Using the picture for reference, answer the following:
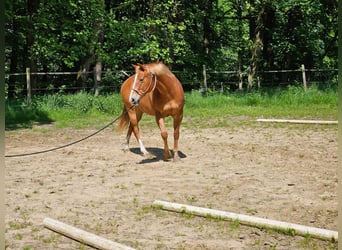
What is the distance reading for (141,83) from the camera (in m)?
7.30

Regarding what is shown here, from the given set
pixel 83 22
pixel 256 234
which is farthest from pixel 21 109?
pixel 256 234

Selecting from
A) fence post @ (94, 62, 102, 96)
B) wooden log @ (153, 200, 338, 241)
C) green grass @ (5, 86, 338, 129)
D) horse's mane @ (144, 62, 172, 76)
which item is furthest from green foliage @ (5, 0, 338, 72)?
wooden log @ (153, 200, 338, 241)

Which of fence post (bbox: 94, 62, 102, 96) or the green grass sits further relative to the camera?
fence post (bbox: 94, 62, 102, 96)

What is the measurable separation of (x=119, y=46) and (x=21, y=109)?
26.8 feet

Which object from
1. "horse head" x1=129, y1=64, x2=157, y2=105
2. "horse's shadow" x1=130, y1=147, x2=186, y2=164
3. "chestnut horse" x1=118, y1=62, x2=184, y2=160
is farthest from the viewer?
"horse's shadow" x1=130, y1=147, x2=186, y2=164

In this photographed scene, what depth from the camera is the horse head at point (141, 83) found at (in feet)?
23.6

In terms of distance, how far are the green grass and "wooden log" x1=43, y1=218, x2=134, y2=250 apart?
27.3 ft

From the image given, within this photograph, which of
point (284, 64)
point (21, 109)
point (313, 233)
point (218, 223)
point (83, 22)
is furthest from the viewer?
point (284, 64)

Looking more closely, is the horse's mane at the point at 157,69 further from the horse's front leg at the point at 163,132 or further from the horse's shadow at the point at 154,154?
the horse's shadow at the point at 154,154

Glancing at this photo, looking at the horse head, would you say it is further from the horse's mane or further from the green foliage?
the green foliage

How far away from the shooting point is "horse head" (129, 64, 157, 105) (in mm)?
7191

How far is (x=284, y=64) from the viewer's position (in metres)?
26.5

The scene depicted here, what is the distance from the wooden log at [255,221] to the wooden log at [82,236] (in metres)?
1.26

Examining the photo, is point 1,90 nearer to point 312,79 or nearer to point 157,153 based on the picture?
point 157,153
